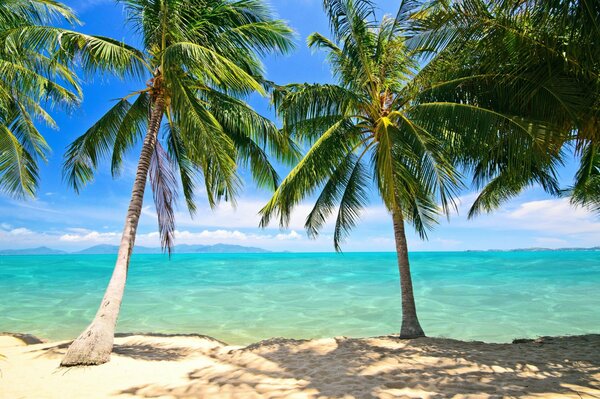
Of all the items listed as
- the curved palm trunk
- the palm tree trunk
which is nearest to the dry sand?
the curved palm trunk

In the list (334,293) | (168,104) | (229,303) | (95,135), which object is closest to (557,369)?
(168,104)

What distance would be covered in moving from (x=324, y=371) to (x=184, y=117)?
14.3 feet

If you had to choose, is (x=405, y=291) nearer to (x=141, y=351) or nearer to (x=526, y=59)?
(x=526, y=59)

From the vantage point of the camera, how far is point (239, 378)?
471 cm

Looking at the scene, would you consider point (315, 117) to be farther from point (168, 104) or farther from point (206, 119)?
point (168, 104)

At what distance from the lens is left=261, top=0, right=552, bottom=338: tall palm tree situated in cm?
588

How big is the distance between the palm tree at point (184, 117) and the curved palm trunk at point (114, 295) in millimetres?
15

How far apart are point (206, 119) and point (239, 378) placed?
3.89 meters

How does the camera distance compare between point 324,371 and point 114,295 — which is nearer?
point 324,371

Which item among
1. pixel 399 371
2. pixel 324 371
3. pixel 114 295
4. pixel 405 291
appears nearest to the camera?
pixel 399 371

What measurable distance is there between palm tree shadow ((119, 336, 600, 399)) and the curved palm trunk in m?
1.59

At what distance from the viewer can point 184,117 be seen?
5.66 meters

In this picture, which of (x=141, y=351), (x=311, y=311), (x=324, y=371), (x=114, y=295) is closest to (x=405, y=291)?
(x=324, y=371)

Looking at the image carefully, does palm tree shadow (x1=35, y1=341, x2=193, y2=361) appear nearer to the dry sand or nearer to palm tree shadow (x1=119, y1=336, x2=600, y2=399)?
the dry sand
